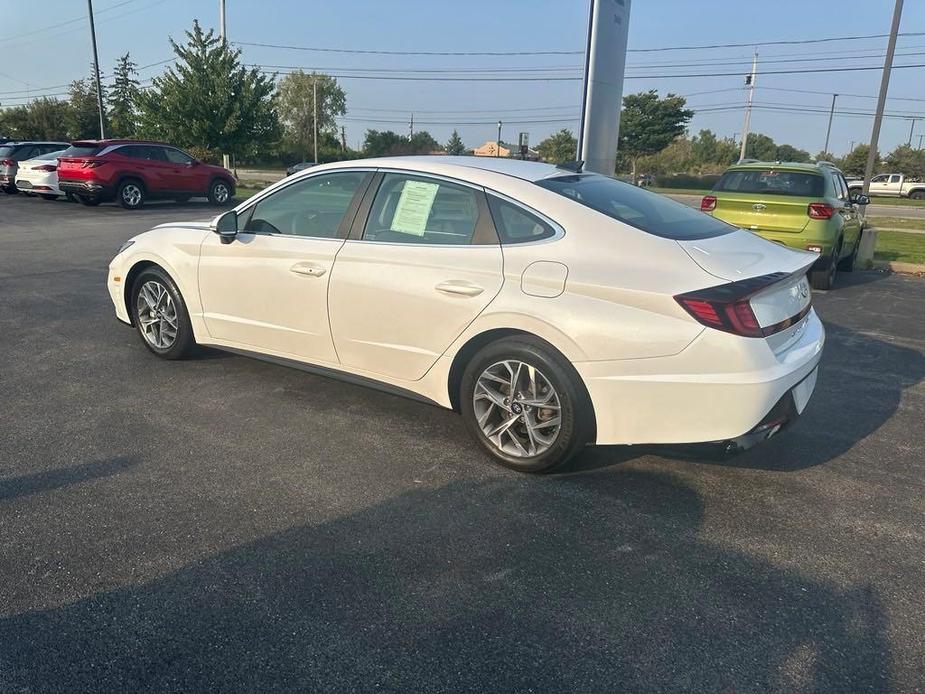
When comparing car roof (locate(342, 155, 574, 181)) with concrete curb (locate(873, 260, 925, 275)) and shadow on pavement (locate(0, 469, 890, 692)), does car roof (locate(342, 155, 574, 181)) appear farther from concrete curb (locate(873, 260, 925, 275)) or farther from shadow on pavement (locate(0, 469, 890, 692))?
concrete curb (locate(873, 260, 925, 275))

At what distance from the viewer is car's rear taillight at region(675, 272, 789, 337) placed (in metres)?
3.17

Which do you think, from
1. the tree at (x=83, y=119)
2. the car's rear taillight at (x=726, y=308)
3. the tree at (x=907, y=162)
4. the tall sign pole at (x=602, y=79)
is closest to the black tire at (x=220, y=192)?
the tall sign pole at (x=602, y=79)

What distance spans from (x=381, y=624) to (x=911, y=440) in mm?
3583

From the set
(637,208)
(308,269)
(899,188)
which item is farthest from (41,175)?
(899,188)

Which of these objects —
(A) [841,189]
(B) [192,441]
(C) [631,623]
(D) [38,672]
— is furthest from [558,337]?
(A) [841,189]

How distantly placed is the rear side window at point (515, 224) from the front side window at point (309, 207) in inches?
40.0

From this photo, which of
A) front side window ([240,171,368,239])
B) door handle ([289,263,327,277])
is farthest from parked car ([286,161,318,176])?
door handle ([289,263,327,277])

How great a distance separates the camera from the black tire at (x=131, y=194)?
58.6ft

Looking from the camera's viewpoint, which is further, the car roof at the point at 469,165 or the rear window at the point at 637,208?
the car roof at the point at 469,165

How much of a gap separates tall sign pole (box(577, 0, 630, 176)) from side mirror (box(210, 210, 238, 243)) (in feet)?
26.7

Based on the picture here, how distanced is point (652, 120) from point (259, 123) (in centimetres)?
4346

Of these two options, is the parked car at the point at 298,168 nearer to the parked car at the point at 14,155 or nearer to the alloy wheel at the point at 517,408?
the alloy wheel at the point at 517,408

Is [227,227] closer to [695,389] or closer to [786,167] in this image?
[695,389]

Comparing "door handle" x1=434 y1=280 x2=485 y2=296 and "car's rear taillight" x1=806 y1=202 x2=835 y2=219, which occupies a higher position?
"car's rear taillight" x1=806 y1=202 x2=835 y2=219
